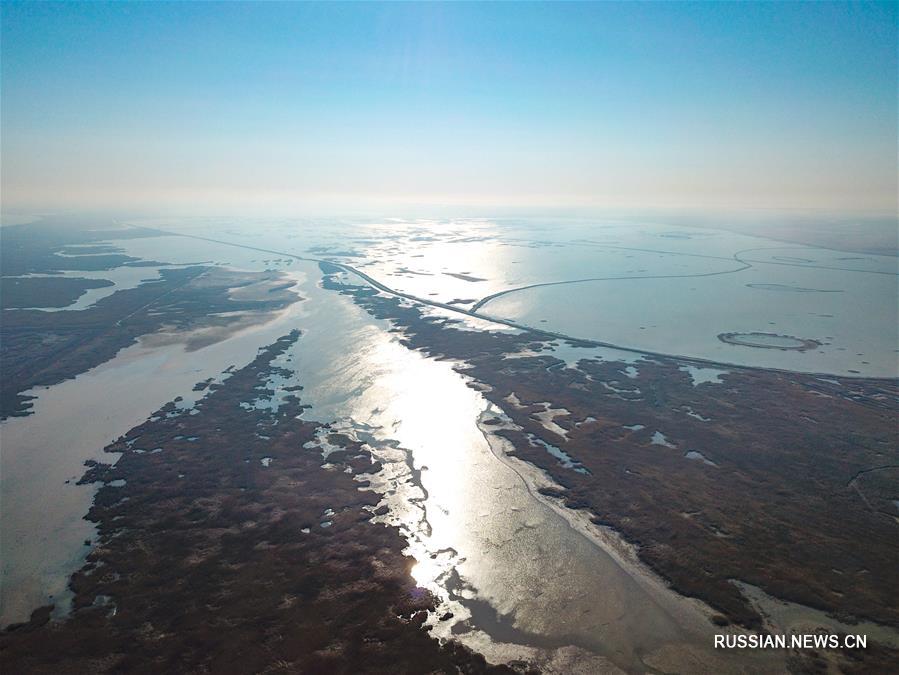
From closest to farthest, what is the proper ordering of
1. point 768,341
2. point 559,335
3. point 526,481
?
point 526,481
point 768,341
point 559,335

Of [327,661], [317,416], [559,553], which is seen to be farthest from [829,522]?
[317,416]

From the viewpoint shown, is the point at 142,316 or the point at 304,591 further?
the point at 142,316

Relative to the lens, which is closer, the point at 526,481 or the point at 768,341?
the point at 526,481

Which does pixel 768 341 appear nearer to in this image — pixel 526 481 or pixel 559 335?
pixel 559 335

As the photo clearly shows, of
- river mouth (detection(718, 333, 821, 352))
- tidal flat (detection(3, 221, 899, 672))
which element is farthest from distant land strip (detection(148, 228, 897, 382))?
river mouth (detection(718, 333, 821, 352))

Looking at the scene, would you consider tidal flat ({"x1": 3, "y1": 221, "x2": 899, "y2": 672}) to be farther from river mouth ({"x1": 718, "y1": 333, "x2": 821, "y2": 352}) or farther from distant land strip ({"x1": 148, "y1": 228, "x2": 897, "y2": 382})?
river mouth ({"x1": 718, "y1": 333, "x2": 821, "y2": 352})

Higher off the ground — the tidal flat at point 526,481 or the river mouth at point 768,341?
the river mouth at point 768,341

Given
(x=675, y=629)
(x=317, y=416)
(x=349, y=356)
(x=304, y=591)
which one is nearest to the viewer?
(x=675, y=629)

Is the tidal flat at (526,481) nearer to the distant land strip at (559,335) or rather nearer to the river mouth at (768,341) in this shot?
the distant land strip at (559,335)

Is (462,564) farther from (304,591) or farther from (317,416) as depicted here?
(317,416)

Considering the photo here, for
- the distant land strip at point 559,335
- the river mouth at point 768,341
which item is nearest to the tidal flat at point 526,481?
the distant land strip at point 559,335

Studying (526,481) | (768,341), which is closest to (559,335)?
(768,341)
